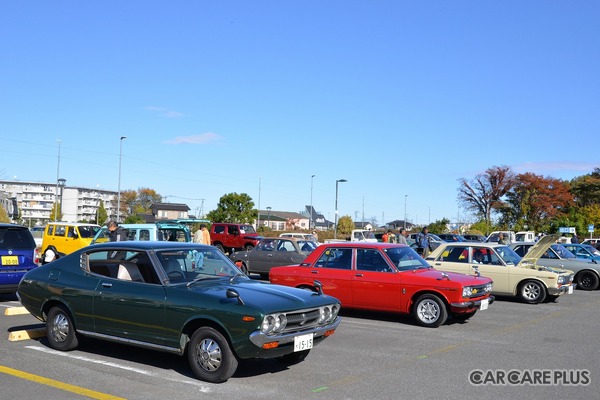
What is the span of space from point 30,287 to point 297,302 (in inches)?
156

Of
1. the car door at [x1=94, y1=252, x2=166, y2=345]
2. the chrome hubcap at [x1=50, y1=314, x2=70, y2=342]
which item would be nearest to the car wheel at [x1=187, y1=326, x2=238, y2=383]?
the car door at [x1=94, y1=252, x2=166, y2=345]

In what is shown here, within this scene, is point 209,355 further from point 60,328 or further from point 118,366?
point 60,328

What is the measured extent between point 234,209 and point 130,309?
55.4 meters

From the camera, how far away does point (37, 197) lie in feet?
445

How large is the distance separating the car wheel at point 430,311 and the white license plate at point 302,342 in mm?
4494

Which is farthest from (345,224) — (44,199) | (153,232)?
(44,199)

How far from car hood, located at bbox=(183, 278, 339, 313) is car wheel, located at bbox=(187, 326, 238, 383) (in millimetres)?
458

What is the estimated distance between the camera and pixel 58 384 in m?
6.38

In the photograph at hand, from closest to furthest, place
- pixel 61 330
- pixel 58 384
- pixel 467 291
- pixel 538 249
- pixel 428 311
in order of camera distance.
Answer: pixel 58 384 < pixel 61 330 < pixel 467 291 < pixel 428 311 < pixel 538 249

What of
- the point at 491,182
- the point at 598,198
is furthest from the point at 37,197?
the point at 598,198

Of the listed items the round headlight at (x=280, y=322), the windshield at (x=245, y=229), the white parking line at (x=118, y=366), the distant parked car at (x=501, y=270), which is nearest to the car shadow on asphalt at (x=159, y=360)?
the white parking line at (x=118, y=366)

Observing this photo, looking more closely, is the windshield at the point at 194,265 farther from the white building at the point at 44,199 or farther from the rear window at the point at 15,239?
Result: the white building at the point at 44,199

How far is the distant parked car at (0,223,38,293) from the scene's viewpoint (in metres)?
12.0

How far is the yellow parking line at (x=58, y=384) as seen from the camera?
596 centimetres
